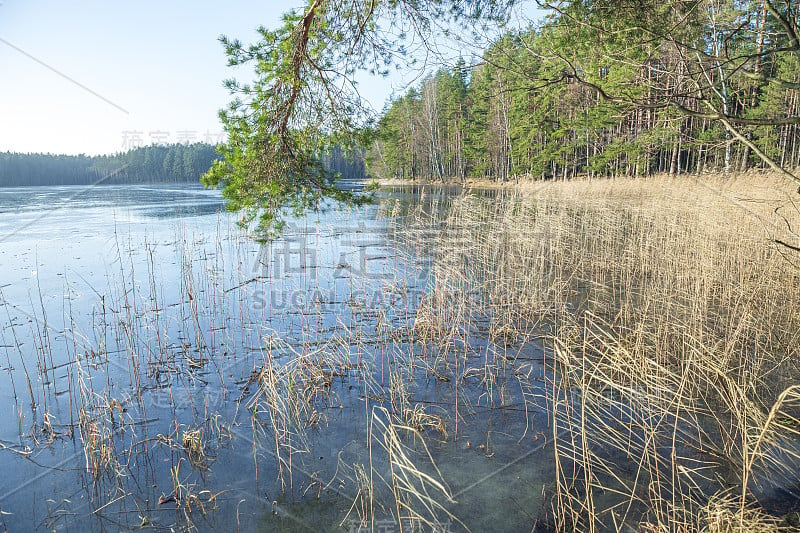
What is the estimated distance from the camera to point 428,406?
3.59 meters

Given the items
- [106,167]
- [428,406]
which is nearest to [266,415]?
[428,406]

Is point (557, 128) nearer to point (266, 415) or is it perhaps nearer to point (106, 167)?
point (266, 415)

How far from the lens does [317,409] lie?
3.61 m

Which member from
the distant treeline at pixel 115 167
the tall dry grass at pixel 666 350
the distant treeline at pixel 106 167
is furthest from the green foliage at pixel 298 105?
the distant treeline at pixel 106 167

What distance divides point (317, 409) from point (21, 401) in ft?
8.03

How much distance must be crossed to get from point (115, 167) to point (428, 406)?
59.9 m

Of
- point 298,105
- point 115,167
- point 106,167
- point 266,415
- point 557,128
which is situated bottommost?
point 266,415

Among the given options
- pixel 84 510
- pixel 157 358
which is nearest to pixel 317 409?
pixel 84 510

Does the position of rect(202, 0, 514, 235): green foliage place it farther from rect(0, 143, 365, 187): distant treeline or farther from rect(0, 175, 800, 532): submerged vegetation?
rect(0, 143, 365, 187): distant treeline

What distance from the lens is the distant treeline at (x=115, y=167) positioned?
52.7 meters

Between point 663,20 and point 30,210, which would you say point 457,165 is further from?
point 663,20

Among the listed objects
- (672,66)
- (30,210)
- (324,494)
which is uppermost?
(672,66)

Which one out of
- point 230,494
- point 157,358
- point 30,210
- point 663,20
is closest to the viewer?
point 230,494

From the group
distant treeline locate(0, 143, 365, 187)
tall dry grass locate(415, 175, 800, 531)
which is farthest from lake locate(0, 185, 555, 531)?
distant treeline locate(0, 143, 365, 187)
